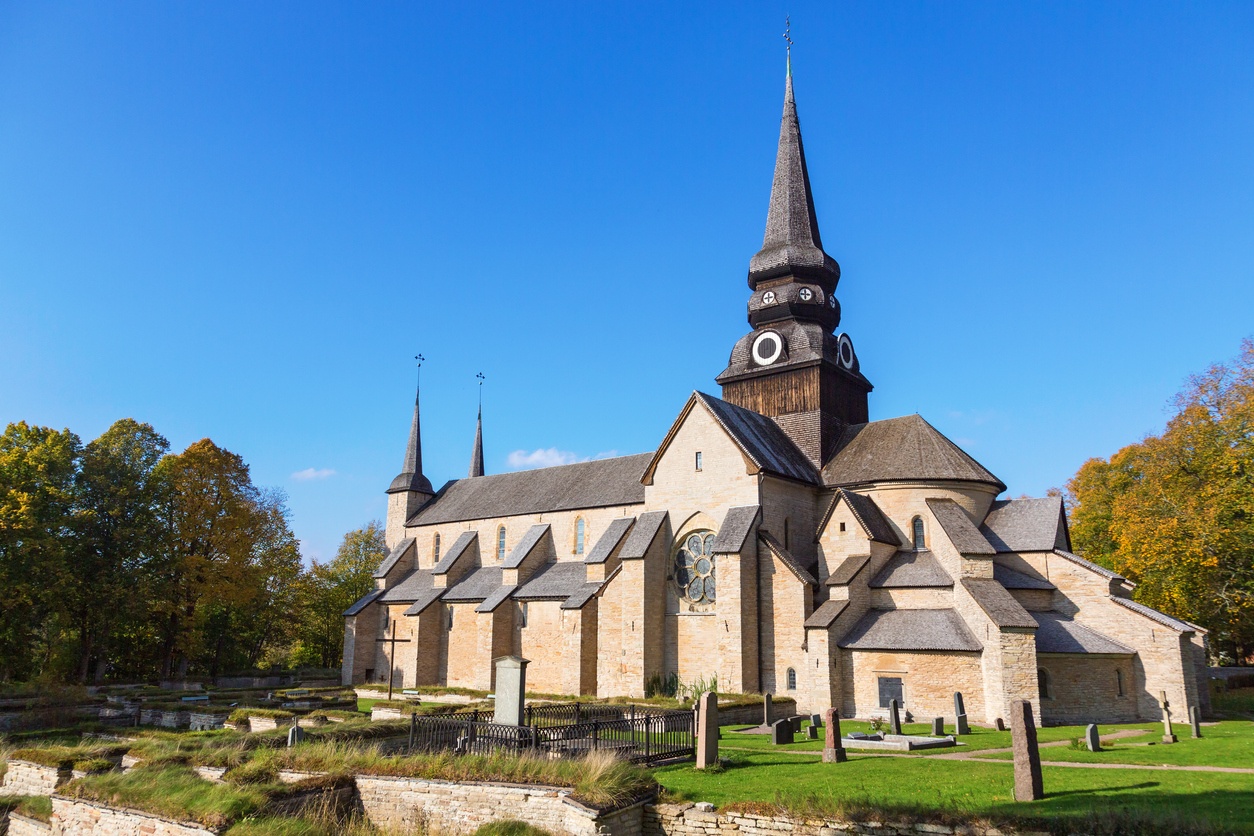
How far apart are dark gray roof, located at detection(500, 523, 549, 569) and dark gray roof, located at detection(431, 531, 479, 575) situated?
3885 millimetres

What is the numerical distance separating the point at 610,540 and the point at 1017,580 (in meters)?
18.1

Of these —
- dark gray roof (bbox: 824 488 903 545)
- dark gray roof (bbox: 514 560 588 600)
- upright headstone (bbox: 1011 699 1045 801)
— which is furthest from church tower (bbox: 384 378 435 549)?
upright headstone (bbox: 1011 699 1045 801)

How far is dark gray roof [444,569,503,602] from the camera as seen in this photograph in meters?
45.0

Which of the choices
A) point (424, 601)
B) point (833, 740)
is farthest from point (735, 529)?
point (424, 601)

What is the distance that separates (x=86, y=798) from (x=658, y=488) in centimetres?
2622

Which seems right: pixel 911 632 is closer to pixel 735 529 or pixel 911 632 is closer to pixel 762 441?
pixel 735 529

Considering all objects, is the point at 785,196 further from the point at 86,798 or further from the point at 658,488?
the point at 86,798

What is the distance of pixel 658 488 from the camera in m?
37.8

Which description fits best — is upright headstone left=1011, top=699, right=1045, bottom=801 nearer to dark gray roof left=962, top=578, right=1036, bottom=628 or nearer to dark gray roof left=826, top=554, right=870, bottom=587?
dark gray roof left=962, top=578, right=1036, bottom=628

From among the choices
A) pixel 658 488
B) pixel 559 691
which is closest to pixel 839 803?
pixel 658 488

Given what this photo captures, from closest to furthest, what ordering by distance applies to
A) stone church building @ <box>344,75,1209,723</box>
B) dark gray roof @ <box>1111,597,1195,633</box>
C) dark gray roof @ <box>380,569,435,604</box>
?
dark gray roof @ <box>1111,597,1195,633</box> < stone church building @ <box>344,75,1209,723</box> < dark gray roof @ <box>380,569,435,604</box>

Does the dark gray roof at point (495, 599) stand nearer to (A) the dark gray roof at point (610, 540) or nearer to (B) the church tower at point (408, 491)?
(A) the dark gray roof at point (610, 540)

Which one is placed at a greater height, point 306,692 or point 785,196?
point 785,196

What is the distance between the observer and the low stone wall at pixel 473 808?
13266 millimetres
